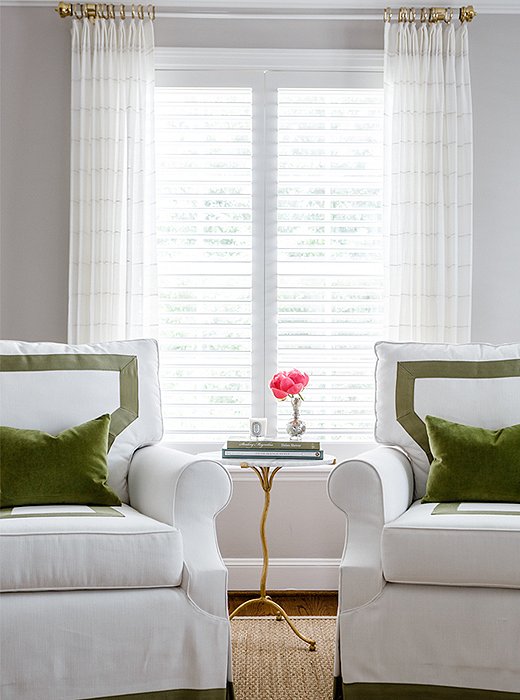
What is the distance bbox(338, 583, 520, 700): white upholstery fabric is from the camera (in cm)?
223

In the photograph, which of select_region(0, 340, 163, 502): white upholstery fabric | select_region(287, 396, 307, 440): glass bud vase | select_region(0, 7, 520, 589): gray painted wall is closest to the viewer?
select_region(0, 340, 163, 502): white upholstery fabric

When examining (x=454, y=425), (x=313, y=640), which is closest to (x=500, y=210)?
(x=454, y=425)

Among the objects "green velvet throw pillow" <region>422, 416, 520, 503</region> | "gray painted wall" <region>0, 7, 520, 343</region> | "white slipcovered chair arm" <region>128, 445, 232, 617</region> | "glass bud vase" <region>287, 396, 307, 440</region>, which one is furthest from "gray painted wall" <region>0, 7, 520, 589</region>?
"white slipcovered chair arm" <region>128, 445, 232, 617</region>

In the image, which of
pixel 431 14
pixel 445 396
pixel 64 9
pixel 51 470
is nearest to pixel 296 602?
Answer: pixel 445 396

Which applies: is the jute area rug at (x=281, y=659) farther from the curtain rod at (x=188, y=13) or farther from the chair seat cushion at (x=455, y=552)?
the curtain rod at (x=188, y=13)

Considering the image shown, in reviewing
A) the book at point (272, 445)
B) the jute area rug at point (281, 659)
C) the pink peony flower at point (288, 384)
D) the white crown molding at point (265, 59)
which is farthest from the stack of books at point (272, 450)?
the white crown molding at point (265, 59)

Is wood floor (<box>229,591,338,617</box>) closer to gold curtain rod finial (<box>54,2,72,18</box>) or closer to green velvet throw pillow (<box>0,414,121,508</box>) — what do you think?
green velvet throw pillow (<box>0,414,121,508</box>)

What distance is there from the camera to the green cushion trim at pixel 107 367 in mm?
2846

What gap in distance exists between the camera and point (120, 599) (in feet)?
7.21

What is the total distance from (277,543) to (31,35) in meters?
2.53

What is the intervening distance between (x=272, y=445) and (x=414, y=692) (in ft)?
3.16

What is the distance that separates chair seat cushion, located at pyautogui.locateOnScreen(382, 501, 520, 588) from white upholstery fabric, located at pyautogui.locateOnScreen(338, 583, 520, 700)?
1.5 inches

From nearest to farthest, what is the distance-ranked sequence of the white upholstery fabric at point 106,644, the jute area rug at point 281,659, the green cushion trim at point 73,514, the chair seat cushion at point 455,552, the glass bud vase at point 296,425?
the white upholstery fabric at point 106,644 → the chair seat cushion at point 455,552 → the green cushion trim at point 73,514 → the jute area rug at point 281,659 → the glass bud vase at point 296,425

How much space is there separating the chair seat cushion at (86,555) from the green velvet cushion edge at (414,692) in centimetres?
59
